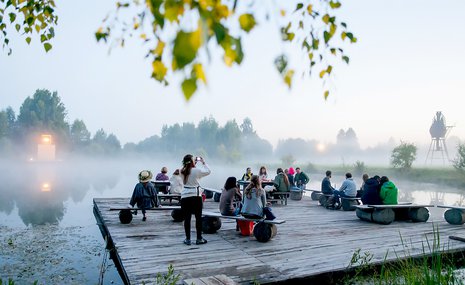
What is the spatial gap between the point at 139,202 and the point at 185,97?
10.5 meters

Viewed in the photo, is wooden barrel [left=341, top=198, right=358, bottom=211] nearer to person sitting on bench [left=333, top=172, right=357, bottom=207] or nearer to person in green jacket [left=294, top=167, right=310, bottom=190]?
person sitting on bench [left=333, top=172, right=357, bottom=207]

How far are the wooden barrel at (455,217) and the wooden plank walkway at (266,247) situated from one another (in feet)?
1.03

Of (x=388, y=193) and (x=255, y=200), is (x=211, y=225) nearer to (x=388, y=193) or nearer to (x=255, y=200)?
(x=255, y=200)

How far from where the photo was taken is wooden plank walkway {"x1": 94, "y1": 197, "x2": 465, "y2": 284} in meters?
6.28

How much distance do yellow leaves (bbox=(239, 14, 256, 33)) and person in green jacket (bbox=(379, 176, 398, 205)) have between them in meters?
11.2

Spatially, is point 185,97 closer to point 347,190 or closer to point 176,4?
point 176,4

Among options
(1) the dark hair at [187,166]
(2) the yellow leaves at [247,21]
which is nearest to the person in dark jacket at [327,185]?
(1) the dark hair at [187,166]

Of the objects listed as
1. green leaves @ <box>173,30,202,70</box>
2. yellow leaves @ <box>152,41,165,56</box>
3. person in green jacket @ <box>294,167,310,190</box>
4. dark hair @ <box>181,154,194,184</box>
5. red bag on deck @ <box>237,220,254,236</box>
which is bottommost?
red bag on deck @ <box>237,220,254,236</box>

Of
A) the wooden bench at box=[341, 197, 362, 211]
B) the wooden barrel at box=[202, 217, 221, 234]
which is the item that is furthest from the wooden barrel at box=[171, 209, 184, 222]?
the wooden bench at box=[341, 197, 362, 211]

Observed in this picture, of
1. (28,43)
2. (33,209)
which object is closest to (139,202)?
Answer: (28,43)

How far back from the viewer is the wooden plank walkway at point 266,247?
20.6 feet

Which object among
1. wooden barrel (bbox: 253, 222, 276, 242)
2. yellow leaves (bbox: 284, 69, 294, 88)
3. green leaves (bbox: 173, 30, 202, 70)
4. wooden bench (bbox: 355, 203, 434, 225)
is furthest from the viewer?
wooden bench (bbox: 355, 203, 434, 225)

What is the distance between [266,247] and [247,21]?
7.25 meters

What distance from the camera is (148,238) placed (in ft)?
28.9
